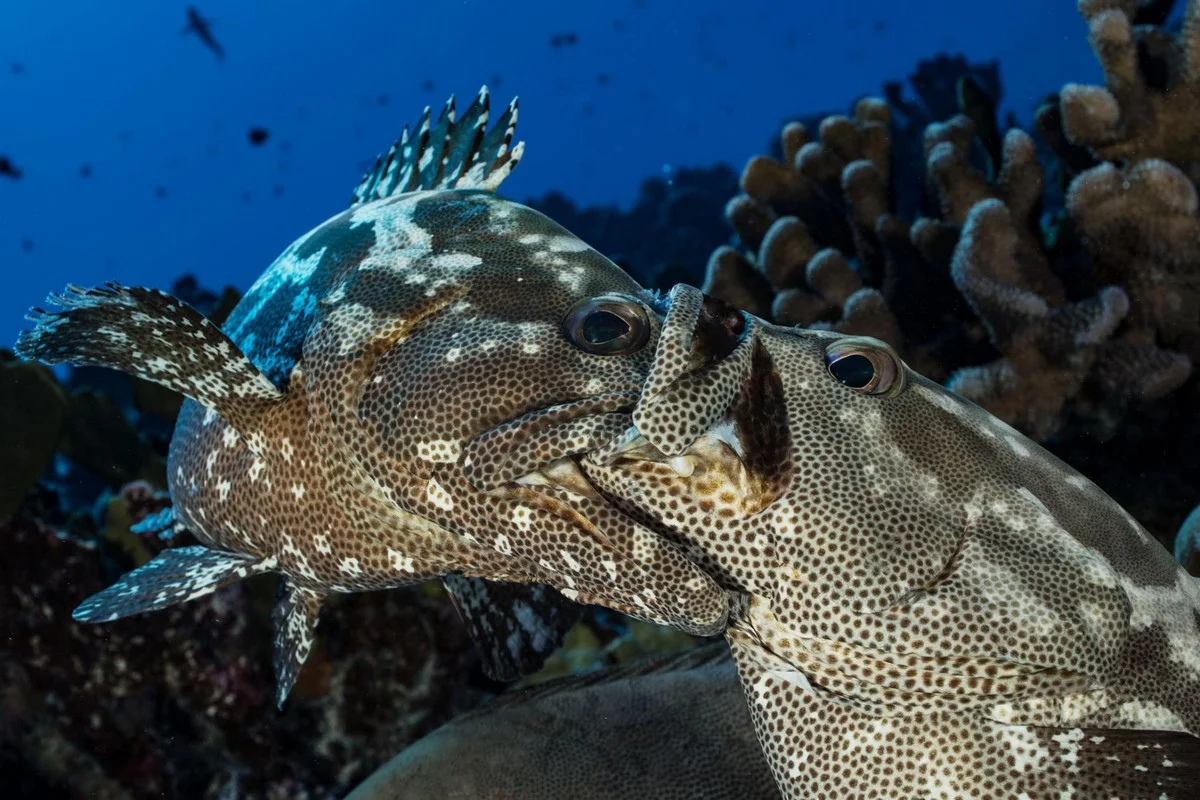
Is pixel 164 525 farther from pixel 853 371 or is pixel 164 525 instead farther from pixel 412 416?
pixel 853 371

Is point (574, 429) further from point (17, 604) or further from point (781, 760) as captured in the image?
point (17, 604)

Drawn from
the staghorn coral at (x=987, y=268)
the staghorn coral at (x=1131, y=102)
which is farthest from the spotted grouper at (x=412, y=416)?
the staghorn coral at (x=1131, y=102)

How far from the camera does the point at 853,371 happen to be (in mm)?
1742

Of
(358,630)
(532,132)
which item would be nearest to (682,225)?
(358,630)

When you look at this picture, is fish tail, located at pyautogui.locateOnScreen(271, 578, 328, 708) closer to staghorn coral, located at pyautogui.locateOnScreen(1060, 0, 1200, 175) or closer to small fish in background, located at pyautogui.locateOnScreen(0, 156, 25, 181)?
staghorn coral, located at pyautogui.locateOnScreen(1060, 0, 1200, 175)

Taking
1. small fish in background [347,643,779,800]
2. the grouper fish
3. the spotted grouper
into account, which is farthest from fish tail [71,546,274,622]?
small fish in background [347,643,779,800]

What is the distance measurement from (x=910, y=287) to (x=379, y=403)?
3777mm

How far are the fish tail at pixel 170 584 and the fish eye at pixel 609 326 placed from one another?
1.32 meters

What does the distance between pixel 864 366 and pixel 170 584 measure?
7.42 ft

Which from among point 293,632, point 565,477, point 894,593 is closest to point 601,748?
point 293,632

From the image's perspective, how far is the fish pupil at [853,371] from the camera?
1.73 metres

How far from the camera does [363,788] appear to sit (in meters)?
2.68

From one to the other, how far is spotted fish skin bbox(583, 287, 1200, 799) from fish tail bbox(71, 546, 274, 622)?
4.90ft

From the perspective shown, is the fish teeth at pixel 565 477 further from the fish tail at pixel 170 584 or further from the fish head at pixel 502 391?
the fish tail at pixel 170 584
